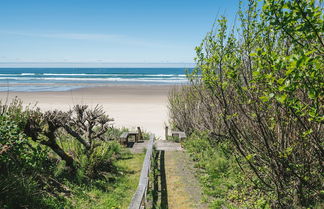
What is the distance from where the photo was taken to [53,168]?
653 cm

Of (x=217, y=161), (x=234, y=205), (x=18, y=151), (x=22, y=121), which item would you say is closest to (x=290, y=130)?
(x=234, y=205)

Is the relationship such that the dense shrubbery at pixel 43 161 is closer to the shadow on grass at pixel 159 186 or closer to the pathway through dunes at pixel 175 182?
the shadow on grass at pixel 159 186

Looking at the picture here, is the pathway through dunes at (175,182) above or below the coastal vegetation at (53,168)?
below

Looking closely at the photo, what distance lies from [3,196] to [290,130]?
536 cm

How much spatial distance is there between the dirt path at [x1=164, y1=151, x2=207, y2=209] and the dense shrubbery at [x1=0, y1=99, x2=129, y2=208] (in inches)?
69.5

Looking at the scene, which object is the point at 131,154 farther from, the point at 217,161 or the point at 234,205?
the point at 234,205

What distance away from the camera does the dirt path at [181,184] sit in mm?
5588

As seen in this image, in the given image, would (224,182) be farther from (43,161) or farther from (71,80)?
(71,80)

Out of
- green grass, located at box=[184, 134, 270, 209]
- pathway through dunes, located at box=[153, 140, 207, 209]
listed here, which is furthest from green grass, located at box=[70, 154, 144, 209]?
green grass, located at box=[184, 134, 270, 209]

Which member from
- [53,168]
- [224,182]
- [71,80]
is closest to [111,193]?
[53,168]

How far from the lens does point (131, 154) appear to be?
31.2ft

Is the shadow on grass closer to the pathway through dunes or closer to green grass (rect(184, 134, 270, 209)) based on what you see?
the pathway through dunes

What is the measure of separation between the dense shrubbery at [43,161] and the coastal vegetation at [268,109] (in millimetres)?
3183

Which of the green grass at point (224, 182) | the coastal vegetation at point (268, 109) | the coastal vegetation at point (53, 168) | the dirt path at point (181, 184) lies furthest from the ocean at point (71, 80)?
the coastal vegetation at point (268, 109)
